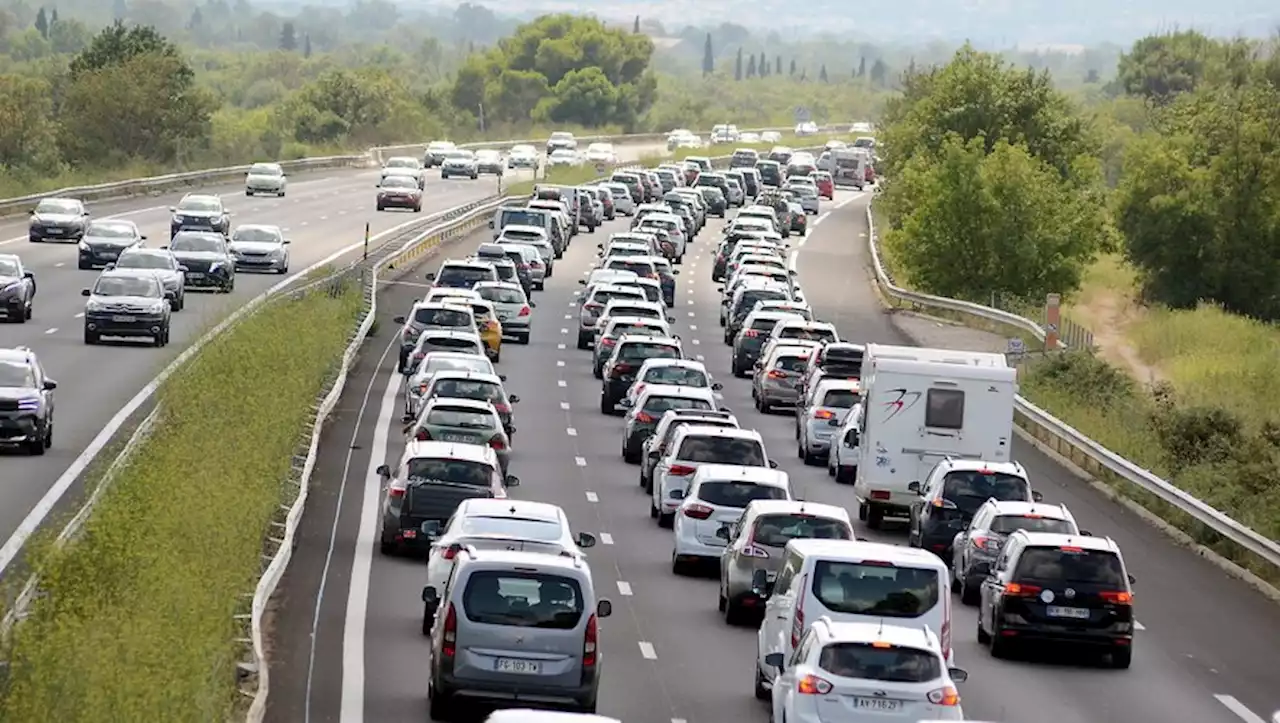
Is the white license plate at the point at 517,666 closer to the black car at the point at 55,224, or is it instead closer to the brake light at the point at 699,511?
the brake light at the point at 699,511

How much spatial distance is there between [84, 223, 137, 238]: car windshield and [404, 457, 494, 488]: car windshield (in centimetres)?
3858

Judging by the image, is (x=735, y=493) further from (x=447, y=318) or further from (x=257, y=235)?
(x=257, y=235)

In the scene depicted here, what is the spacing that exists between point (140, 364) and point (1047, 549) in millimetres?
25125

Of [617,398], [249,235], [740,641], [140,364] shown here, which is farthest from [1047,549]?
[249,235]

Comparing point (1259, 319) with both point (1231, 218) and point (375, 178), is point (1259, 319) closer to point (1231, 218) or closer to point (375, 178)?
point (1231, 218)

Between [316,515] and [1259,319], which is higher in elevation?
[316,515]

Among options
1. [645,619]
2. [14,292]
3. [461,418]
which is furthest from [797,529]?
[14,292]

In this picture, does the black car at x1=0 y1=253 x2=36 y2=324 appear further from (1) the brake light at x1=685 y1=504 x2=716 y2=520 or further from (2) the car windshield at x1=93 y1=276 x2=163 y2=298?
(1) the brake light at x1=685 y1=504 x2=716 y2=520

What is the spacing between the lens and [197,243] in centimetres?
6269

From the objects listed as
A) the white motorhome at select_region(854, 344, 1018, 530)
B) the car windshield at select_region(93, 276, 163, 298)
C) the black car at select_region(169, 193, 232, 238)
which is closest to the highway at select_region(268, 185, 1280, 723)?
the white motorhome at select_region(854, 344, 1018, 530)

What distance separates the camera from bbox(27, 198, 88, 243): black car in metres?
72.9

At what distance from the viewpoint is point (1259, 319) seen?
3238 inches

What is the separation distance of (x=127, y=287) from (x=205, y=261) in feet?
35.5

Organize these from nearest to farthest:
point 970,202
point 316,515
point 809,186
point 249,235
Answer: point 316,515
point 249,235
point 970,202
point 809,186
